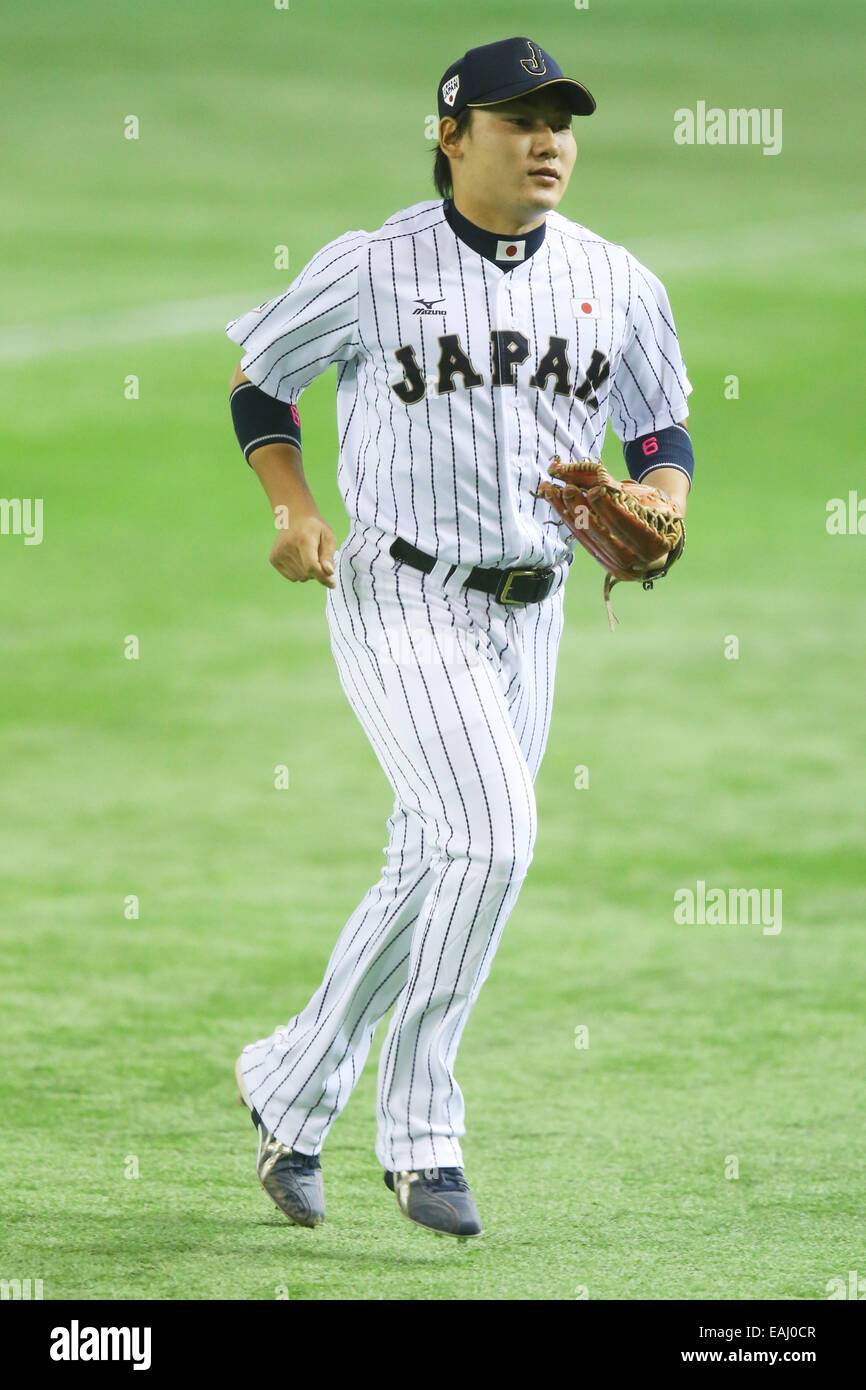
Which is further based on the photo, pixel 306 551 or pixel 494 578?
pixel 494 578

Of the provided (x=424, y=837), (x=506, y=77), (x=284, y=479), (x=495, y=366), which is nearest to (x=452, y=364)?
(x=495, y=366)

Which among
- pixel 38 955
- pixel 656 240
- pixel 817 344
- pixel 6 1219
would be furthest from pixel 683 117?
pixel 6 1219

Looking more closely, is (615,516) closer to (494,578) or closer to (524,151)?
Answer: (494,578)

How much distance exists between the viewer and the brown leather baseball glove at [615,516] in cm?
324

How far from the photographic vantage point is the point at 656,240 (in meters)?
14.6

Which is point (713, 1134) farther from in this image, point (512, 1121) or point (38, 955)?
point (38, 955)

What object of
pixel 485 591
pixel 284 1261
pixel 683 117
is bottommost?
pixel 284 1261

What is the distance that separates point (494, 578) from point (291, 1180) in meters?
1.20

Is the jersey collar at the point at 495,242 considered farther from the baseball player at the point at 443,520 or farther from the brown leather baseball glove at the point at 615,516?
the brown leather baseball glove at the point at 615,516

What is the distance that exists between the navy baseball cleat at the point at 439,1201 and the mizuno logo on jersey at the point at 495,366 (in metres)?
1.39

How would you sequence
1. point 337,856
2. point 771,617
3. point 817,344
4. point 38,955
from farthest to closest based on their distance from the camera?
point 817,344 < point 771,617 < point 337,856 < point 38,955

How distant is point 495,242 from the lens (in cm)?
335

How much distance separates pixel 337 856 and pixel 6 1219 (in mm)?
2685

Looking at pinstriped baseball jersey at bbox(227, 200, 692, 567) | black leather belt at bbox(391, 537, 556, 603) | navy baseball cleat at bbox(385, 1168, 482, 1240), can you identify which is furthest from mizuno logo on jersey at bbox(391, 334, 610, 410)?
navy baseball cleat at bbox(385, 1168, 482, 1240)
